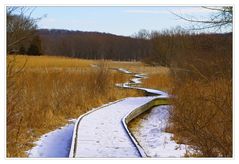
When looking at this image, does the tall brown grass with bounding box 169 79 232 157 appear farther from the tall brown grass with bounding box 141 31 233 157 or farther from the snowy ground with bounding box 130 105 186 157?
the snowy ground with bounding box 130 105 186 157

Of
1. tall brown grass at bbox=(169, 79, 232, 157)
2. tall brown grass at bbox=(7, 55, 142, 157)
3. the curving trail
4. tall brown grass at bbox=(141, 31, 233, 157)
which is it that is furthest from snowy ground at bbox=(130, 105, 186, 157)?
tall brown grass at bbox=(7, 55, 142, 157)

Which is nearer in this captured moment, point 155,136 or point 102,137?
Answer: point 102,137

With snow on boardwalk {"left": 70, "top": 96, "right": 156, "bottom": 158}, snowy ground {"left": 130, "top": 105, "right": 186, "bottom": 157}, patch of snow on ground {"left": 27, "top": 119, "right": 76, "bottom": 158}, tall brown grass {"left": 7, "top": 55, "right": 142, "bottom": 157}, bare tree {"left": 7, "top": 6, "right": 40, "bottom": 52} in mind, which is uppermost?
bare tree {"left": 7, "top": 6, "right": 40, "bottom": 52}

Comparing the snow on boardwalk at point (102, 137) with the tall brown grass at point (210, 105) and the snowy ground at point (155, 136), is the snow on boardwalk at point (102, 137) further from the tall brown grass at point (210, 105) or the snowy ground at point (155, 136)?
the tall brown grass at point (210, 105)

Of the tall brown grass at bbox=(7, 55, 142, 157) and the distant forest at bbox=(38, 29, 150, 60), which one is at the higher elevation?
the distant forest at bbox=(38, 29, 150, 60)

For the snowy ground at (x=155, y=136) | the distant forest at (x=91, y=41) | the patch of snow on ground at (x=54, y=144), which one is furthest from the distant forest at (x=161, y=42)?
the snowy ground at (x=155, y=136)

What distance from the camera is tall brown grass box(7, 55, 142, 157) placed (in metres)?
5.23

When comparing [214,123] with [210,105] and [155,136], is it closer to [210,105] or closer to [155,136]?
[210,105]

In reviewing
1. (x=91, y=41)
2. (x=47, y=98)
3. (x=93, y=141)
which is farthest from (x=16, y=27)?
(x=91, y=41)

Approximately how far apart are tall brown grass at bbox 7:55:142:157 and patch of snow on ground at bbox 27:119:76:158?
14cm

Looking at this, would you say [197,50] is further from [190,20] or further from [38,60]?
[38,60]

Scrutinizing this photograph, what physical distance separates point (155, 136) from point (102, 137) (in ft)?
5.36

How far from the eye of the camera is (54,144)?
6504 millimetres
